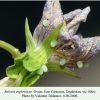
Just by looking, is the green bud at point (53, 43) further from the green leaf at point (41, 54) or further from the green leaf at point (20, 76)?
the green leaf at point (20, 76)

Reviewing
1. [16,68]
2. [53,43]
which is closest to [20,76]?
[16,68]

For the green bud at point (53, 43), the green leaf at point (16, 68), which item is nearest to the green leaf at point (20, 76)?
the green leaf at point (16, 68)

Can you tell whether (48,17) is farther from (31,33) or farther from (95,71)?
(95,71)

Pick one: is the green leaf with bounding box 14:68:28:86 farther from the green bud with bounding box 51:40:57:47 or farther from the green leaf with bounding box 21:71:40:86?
the green bud with bounding box 51:40:57:47

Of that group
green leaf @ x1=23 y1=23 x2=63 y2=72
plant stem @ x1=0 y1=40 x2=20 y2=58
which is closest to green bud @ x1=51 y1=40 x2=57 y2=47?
green leaf @ x1=23 y1=23 x2=63 y2=72

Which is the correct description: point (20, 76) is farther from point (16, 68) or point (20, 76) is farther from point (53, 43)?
point (53, 43)
